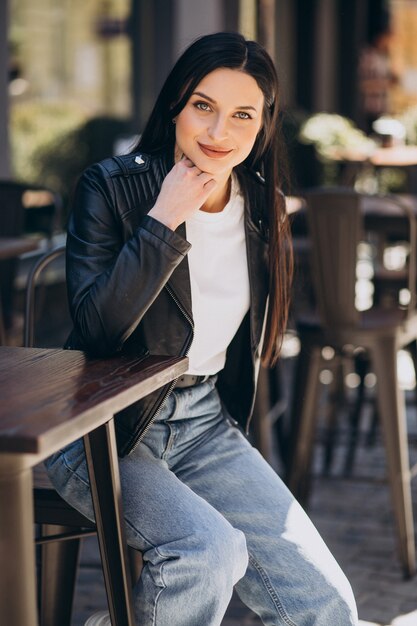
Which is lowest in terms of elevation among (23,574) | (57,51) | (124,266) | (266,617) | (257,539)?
(266,617)

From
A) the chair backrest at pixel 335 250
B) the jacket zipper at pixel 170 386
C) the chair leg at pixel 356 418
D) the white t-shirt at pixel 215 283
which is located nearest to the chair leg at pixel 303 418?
the chair backrest at pixel 335 250

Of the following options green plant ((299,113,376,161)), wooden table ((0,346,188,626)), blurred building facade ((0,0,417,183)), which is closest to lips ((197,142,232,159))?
wooden table ((0,346,188,626))

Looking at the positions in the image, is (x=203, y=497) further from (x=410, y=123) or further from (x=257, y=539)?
(x=410, y=123)

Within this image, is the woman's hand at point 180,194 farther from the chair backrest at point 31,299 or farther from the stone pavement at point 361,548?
the stone pavement at point 361,548

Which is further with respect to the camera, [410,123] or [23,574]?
[410,123]

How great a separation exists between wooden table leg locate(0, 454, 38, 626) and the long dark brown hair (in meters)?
0.98

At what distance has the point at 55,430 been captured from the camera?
161 cm

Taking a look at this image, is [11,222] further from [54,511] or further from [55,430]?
[55,430]

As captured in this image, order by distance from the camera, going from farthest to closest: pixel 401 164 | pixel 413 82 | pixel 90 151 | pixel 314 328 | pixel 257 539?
pixel 413 82 < pixel 90 151 < pixel 401 164 < pixel 314 328 < pixel 257 539

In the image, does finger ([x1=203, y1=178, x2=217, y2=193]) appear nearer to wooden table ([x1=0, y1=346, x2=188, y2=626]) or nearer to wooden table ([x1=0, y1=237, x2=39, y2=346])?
wooden table ([x1=0, y1=346, x2=188, y2=626])

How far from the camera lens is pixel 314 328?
13.1 ft

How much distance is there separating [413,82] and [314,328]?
1099cm

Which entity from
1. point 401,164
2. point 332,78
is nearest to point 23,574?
point 401,164

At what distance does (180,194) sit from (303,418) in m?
1.97
